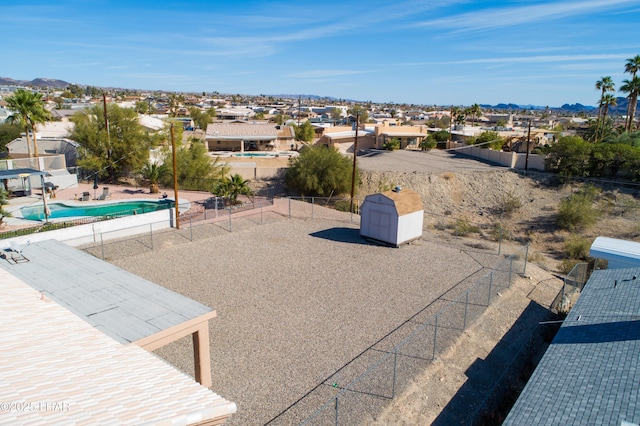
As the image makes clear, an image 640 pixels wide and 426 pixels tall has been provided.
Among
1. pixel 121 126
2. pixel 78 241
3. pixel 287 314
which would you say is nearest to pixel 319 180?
pixel 121 126

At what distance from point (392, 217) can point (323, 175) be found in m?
15.3

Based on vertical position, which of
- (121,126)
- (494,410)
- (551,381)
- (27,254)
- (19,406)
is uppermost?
(121,126)

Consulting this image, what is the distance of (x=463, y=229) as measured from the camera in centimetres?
2995

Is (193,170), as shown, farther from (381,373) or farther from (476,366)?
(476,366)

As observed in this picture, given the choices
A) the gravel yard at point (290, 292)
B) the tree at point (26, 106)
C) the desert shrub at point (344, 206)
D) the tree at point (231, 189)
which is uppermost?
the tree at point (26, 106)

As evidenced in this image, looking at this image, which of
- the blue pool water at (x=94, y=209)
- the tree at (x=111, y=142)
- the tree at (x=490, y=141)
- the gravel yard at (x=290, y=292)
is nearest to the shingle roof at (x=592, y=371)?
the gravel yard at (x=290, y=292)

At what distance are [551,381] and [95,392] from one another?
30.8 ft

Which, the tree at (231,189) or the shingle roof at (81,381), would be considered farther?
the tree at (231,189)

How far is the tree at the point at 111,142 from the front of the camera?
3434cm

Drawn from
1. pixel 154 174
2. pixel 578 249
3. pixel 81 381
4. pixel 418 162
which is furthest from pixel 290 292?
pixel 418 162

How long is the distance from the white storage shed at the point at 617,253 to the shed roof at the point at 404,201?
8.48 m

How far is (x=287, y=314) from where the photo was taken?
51.2ft

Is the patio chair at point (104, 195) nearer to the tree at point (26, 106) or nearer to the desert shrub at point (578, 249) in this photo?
the tree at point (26, 106)

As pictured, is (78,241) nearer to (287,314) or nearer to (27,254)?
(27,254)
